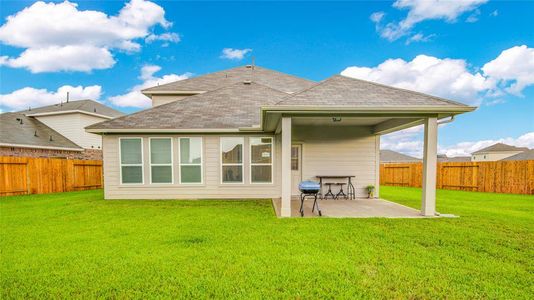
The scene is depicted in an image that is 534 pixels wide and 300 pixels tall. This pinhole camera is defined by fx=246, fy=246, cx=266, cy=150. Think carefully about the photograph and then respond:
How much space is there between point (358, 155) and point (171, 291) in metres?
8.47

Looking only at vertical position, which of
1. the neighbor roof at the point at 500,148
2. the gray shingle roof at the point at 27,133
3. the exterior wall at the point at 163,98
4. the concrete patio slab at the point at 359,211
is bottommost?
the concrete patio slab at the point at 359,211

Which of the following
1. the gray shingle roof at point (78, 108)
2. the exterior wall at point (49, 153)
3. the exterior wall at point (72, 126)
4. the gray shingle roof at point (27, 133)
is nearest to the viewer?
the exterior wall at point (49, 153)

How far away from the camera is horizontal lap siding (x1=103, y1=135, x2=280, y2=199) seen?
29.9ft

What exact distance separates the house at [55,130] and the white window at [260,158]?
1438cm

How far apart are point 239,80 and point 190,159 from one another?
7.76 m

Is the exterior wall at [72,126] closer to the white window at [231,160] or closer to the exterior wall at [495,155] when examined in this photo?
the white window at [231,160]

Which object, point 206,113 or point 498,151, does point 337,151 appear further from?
point 498,151

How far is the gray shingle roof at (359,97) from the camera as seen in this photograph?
19.5 ft

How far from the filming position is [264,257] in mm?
3658

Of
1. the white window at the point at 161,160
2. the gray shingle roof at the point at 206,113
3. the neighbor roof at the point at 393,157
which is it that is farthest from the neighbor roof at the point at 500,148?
the white window at the point at 161,160

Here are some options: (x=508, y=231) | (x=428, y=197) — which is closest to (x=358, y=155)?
(x=428, y=197)

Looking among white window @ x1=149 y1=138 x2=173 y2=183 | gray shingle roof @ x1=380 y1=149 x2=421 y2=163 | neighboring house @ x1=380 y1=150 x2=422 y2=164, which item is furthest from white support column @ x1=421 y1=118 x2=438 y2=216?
gray shingle roof @ x1=380 y1=149 x2=421 y2=163

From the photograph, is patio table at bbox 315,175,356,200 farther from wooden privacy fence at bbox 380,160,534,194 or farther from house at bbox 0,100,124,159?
house at bbox 0,100,124,159

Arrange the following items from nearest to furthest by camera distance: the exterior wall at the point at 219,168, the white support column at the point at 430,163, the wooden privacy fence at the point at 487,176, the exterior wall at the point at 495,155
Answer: the white support column at the point at 430,163
the exterior wall at the point at 219,168
the wooden privacy fence at the point at 487,176
the exterior wall at the point at 495,155
